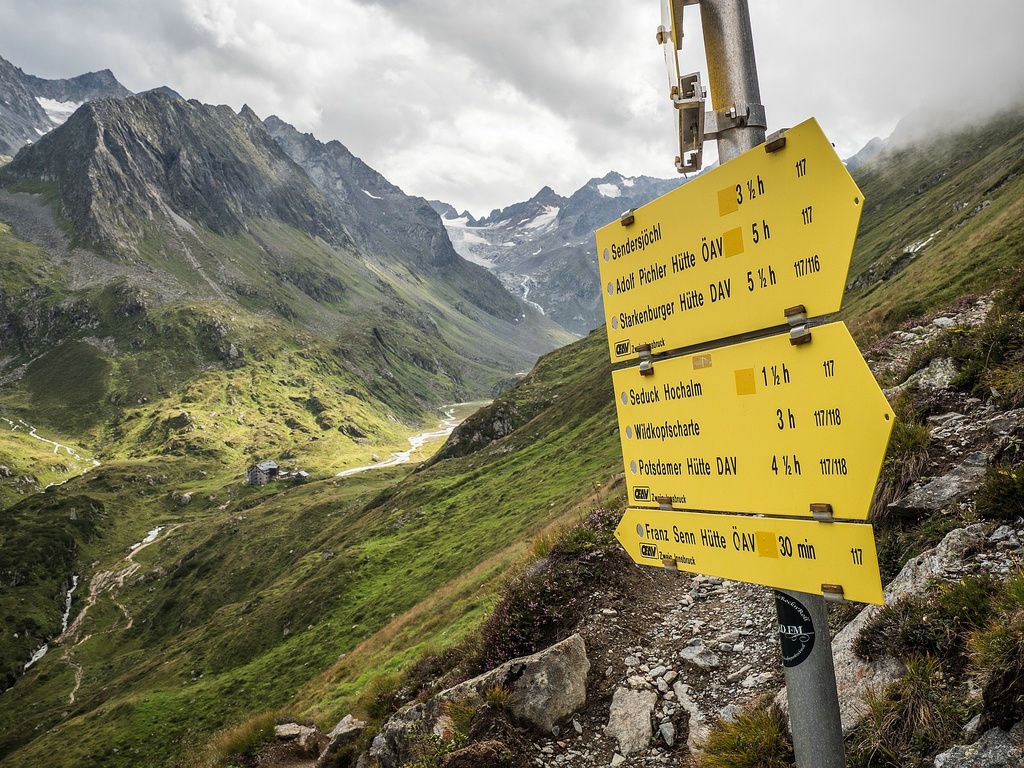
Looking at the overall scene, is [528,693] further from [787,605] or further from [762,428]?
[762,428]

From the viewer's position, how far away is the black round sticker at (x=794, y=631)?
4.15 m

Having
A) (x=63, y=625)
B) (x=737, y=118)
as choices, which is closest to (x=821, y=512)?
(x=737, y=118)

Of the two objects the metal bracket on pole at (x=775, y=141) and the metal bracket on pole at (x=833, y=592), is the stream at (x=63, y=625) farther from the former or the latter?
the metal bracket on pole at (x=775, y=141)

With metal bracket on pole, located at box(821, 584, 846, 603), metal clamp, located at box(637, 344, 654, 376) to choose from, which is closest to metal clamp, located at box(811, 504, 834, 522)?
metal bracket on pole, located at box(821, 584, 846, 603)

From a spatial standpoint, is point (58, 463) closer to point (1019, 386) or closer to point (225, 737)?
point (225, 737)

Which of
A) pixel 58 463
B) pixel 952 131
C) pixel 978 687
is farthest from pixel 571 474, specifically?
pixel 58 463

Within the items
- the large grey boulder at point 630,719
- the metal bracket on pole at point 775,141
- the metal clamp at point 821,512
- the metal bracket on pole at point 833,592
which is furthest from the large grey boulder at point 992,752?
the metal bracket on pole at point 775,141

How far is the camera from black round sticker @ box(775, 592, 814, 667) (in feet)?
13.6

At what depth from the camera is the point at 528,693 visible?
31.2ft

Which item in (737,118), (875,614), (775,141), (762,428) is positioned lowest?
(875,614)

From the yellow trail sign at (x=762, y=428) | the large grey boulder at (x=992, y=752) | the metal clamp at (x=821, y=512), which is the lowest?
the large grey boulder at (x=992, y=752)

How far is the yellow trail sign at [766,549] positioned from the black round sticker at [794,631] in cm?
17

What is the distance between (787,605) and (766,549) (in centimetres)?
45

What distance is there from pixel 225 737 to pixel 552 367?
336 feet
